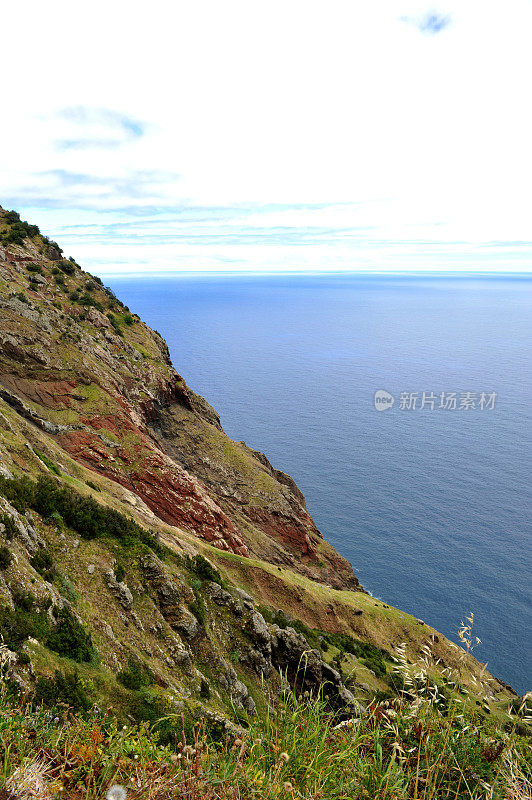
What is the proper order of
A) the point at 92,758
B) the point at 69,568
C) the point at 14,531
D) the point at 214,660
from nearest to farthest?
the point at 92,758
the point at 14,531
the point at 69,568
the point at 214,660

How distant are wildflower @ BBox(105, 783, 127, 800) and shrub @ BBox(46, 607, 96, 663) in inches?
559

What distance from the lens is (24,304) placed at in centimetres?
5497

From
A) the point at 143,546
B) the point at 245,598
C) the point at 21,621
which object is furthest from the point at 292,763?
the point at 245,598

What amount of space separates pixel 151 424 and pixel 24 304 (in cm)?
2433

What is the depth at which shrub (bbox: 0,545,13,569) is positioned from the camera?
16.9m

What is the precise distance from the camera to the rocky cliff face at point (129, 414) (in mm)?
49531

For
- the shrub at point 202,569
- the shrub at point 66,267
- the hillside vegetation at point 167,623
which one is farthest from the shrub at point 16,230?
the shrub at point 202,569

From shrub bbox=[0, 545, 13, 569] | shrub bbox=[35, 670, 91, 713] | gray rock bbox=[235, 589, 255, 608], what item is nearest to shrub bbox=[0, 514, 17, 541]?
shrub bbox=[0, 545, 13, 569]

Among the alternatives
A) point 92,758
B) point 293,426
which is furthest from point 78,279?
point 293,426

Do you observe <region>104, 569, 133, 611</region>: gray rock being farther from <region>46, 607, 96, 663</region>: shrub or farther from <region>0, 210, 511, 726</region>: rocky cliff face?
<region>46, 607, 96, 663</region>: shrub

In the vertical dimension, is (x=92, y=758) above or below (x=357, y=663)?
above

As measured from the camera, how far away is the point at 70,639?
58.0ft

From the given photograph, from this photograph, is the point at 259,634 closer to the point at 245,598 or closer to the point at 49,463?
the point at 245,598

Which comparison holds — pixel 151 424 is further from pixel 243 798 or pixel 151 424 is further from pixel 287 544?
pixel 243 798
